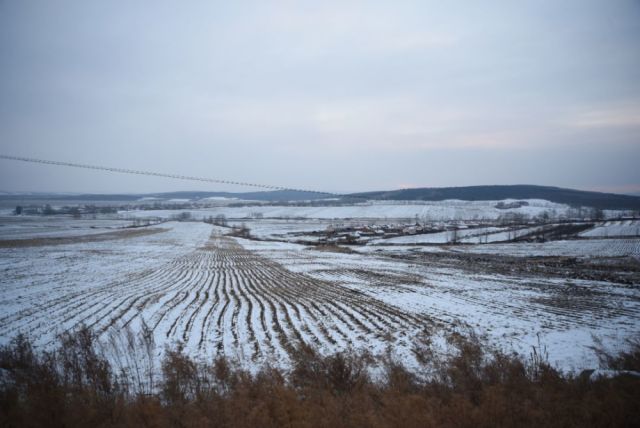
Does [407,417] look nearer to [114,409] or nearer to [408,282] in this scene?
[114,409]

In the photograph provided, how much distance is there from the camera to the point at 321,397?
6395 mm

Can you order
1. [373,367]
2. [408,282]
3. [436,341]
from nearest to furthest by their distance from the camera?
[373,367]
[436,341]
[408,282]

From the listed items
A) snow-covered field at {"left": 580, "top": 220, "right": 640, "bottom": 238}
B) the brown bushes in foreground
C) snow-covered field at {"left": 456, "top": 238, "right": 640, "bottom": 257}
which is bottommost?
snow-covered field at {"left": 456, "top": 238, "right": 640, "bottom": 257}

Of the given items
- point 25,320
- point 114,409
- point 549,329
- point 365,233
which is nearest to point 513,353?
point 549,329

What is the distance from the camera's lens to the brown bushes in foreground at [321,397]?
536 cm

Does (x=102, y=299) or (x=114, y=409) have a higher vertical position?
(x=114, y=409)

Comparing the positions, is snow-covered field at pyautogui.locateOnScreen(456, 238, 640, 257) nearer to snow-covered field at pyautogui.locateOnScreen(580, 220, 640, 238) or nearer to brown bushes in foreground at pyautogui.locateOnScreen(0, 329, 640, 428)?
snow-covered field at pyautogui.locateOnScreen(580, 220, 640, 238)

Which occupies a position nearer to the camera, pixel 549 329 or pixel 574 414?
pixel 574 414

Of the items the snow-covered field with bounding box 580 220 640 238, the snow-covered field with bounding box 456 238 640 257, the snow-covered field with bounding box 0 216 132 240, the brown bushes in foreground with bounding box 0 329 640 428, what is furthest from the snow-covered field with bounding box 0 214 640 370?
the snow-covered field with bounding box 580 220 640 238

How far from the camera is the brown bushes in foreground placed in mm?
5363

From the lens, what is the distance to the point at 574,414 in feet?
17.6

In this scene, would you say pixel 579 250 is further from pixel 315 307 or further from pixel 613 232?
pixel 315 307

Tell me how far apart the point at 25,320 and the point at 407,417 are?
15679mm

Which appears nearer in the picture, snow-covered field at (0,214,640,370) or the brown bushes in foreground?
the brown bushes in foreground
